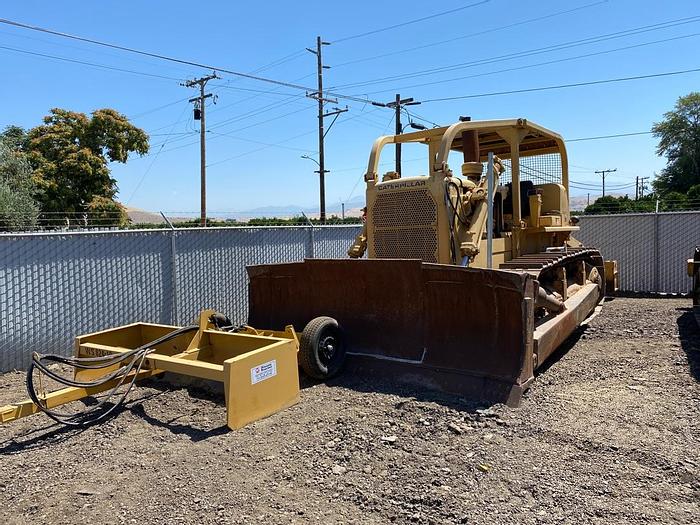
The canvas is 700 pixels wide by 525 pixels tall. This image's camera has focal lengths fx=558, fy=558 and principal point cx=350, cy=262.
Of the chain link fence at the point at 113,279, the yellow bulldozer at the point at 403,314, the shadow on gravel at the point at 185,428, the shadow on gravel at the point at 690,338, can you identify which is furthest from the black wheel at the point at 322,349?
the shadow on gravel at the point at 690,338

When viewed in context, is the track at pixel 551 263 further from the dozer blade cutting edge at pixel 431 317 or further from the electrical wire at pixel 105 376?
the electrical wire at pixel 105 376

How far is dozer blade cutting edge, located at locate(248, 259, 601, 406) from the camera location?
498 cm

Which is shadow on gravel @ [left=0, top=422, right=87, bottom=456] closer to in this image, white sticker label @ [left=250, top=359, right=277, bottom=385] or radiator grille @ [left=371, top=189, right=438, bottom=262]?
white sticker label @ [left=250, top=359, right=277, bottom=385]

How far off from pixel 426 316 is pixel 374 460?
1939 millimetres

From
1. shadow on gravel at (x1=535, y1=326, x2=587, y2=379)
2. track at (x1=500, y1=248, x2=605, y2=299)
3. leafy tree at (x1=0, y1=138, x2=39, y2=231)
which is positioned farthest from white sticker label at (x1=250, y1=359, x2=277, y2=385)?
leafy tree at (x1=0, y1=138, x2=39, y2=231)

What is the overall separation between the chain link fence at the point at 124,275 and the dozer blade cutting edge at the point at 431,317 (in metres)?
2.30

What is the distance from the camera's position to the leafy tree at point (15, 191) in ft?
65.8

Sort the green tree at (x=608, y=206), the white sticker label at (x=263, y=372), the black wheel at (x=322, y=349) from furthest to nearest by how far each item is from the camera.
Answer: the green tree at (x=608, y=206) < the black wheel at (x=322, y=349) < the white sticker label at (x=263, y=372)

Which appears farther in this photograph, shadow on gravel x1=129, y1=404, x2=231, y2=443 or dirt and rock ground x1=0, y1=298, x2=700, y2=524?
shadow on gravel x1=129, y1=404, x2=231, y2=443

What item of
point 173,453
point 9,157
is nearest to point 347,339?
point 173,453

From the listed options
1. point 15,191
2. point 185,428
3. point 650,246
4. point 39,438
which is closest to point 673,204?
point 650,246

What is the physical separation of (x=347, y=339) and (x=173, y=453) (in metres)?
2.48

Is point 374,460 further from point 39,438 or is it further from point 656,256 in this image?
point 656,256

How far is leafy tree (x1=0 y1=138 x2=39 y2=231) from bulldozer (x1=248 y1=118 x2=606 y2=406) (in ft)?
54.9
